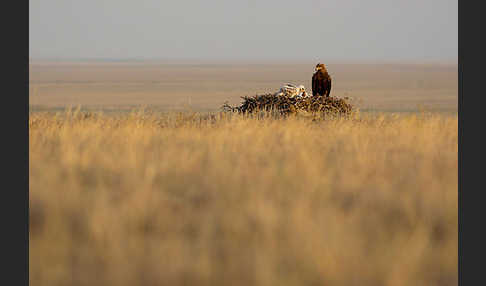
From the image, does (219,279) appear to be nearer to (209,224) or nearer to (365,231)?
(209,224)

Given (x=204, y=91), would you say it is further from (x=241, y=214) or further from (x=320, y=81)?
(x=241, y=214)

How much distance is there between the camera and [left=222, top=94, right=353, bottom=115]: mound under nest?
10.8 meters

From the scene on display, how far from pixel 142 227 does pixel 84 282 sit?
2.67 feet

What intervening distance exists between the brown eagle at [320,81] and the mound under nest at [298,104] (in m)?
0.30

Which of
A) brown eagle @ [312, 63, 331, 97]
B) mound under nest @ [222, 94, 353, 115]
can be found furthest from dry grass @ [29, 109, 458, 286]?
brown eagle @ [312, 63, 331, 97]

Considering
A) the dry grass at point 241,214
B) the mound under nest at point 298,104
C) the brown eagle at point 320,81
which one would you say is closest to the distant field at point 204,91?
the mound under nest at point 298,104

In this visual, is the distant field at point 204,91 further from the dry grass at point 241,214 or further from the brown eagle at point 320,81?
the dry grass at point 241,214

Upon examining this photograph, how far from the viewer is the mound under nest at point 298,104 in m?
10.8

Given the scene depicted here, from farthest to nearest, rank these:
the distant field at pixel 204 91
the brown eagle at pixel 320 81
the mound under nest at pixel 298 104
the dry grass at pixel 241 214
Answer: the distant field at pixel 204 91
the brown eagle at pixel 320 81
the mound under nest at pixel 298 104
the dry grass at pixel 241 214

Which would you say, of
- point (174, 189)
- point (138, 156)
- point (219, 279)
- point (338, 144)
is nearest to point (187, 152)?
point (138, 156)

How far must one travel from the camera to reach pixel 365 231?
370 cm

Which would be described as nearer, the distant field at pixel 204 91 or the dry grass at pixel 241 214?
the dry grass at pixel 241 214

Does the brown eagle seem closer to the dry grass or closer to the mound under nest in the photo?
the mound under nest

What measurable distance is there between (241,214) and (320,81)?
25.0 ft
